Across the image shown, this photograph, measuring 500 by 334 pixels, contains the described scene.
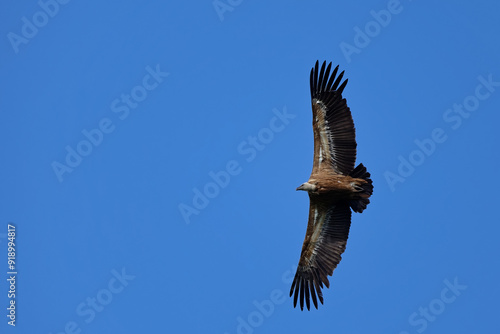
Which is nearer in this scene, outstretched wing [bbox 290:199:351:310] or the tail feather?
the tail feather

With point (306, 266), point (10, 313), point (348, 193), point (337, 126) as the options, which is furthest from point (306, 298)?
point (10, 313)

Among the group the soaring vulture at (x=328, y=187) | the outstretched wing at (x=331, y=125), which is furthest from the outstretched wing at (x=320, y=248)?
the outstretched wing at (x=331, y=125)

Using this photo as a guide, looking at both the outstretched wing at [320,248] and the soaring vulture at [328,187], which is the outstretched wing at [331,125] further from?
the outstretched wing at [320,248]

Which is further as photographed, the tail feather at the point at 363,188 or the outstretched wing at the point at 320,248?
the outstretched wing at the point at 320,248

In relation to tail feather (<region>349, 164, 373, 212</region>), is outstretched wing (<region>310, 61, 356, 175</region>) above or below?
above

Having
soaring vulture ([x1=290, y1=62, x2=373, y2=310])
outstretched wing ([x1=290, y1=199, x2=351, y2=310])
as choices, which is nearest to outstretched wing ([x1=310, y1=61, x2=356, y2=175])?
soaring vulture ([x1=290, y1=62, x2=373, y2=310])

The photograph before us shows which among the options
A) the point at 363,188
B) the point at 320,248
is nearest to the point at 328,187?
the point at 363,188

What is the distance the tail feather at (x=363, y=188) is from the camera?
21719 millimetres

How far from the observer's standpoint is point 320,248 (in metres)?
23.0

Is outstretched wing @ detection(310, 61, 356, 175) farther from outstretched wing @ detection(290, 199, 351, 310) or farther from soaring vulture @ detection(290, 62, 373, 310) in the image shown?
outstretched wing @ detection(290, 199, 351, 310)

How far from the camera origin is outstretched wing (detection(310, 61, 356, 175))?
2206 cm

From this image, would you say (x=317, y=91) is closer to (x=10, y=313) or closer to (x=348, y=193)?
(x=348, y=193)

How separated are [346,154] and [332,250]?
2.62 m

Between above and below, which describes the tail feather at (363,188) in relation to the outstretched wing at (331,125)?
below
